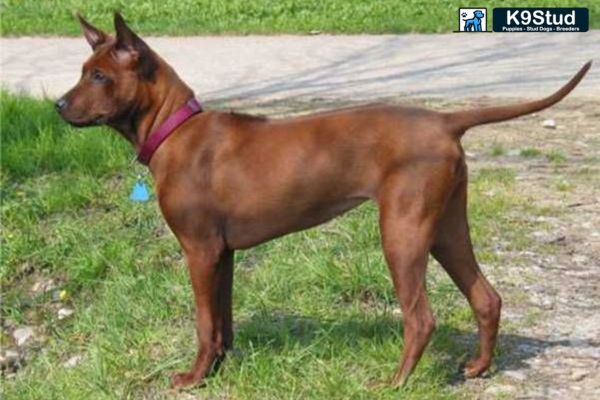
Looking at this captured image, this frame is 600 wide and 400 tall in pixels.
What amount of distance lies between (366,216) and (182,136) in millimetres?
2115

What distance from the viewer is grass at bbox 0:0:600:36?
48.3ft

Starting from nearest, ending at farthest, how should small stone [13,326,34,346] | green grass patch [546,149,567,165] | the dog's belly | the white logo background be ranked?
the dog's belly
small stone [13,326,34,346]
green grass patch [546,149,567,165]
the white logo background

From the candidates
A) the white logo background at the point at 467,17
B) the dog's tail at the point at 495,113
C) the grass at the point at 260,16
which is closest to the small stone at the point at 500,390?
the dog's tail at the point at 495,113

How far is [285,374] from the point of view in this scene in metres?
4.32

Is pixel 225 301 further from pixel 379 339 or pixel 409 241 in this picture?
pixel 409 241

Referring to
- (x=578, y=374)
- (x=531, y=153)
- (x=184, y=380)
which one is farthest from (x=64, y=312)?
(x=531, y=153)

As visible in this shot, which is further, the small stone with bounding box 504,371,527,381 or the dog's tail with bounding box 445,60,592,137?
the small stone with bounding box 504,371,527,381

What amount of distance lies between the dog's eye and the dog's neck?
0.43 ft

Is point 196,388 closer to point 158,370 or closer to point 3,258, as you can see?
point 158,370

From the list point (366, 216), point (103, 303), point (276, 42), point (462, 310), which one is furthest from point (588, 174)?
point (276, 42)

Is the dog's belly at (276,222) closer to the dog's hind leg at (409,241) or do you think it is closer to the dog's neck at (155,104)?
the dog's hind leg at (409,241)

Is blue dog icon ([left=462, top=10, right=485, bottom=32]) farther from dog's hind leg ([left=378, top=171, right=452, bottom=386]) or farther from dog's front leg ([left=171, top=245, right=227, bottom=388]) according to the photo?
dog's hind leg ([left=378, top=171, right=452, bottom=386])

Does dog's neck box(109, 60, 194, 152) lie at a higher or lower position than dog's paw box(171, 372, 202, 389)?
higher

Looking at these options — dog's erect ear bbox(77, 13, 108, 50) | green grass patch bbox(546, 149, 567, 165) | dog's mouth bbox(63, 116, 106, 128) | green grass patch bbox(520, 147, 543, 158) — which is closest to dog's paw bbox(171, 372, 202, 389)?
dog's mouth bbox(63, 116, 106, 128)
